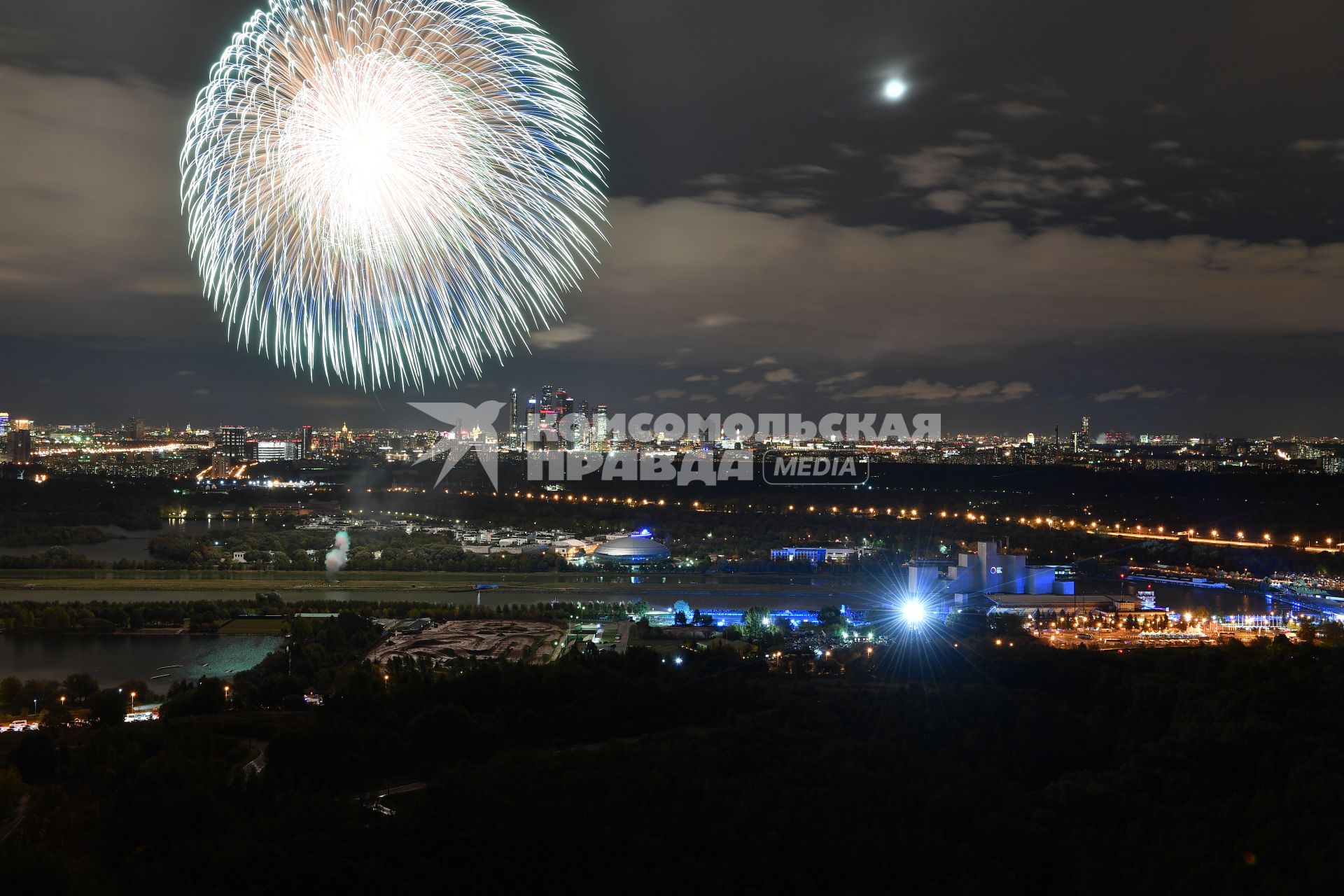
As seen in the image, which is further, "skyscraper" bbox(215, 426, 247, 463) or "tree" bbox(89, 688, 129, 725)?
"skyscraper" bbox(215, 426, 247, 463)

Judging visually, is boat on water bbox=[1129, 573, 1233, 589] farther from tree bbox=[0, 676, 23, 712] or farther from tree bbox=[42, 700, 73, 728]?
tree bbox=[0, 676, 23, 712]

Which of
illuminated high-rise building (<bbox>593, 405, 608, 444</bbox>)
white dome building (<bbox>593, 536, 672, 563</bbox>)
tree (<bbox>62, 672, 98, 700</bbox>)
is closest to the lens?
tree (<bbox>62, 672, 98, 700</bbox>)

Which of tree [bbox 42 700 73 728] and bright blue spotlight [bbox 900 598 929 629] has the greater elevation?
bright blue spotlight [bbox 900 598 929 629]

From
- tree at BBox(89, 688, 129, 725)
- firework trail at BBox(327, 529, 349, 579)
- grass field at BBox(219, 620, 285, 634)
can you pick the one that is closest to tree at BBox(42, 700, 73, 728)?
tree at BBox(89, 688, 129, 725)

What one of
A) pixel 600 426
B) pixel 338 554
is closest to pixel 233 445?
pixel 600 426

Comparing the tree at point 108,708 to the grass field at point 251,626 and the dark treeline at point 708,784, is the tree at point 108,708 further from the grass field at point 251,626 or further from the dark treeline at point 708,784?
the grass field at point 251,626

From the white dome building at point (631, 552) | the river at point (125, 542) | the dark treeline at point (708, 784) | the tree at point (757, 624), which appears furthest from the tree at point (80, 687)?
the river at point (125, 542)

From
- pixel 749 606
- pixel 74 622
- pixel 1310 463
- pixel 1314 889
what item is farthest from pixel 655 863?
pixel 1310 463
